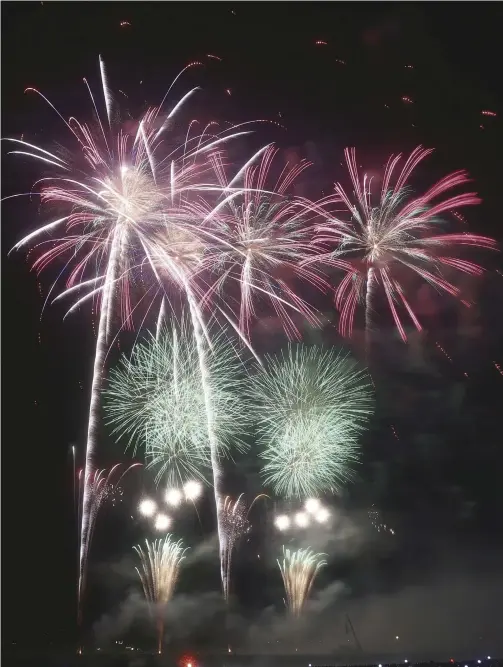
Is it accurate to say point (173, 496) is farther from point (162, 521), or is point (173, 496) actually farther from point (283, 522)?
point (283, 522)

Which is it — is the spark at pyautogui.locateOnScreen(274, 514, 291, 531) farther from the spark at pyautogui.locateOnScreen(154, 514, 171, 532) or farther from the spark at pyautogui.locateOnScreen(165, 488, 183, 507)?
the spark at pyautogui.locateOnScreen(165, 488, 183, 507)

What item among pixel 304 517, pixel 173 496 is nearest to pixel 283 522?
pixel 304 517

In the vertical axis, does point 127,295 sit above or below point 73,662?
above

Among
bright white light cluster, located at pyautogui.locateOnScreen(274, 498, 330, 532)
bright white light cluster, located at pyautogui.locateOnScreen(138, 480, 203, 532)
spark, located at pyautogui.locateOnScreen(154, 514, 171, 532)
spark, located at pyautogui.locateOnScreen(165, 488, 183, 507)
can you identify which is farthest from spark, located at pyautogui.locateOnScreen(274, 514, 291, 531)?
spark, located at pyautogui.locateOnScreen(165, 488, 183, 507)

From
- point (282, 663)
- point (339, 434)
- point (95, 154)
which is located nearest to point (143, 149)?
point (95, 154)

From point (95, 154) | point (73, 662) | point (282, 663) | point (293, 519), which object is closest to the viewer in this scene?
point (95, 154)

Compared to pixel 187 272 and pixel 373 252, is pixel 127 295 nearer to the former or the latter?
pixel 187 272
